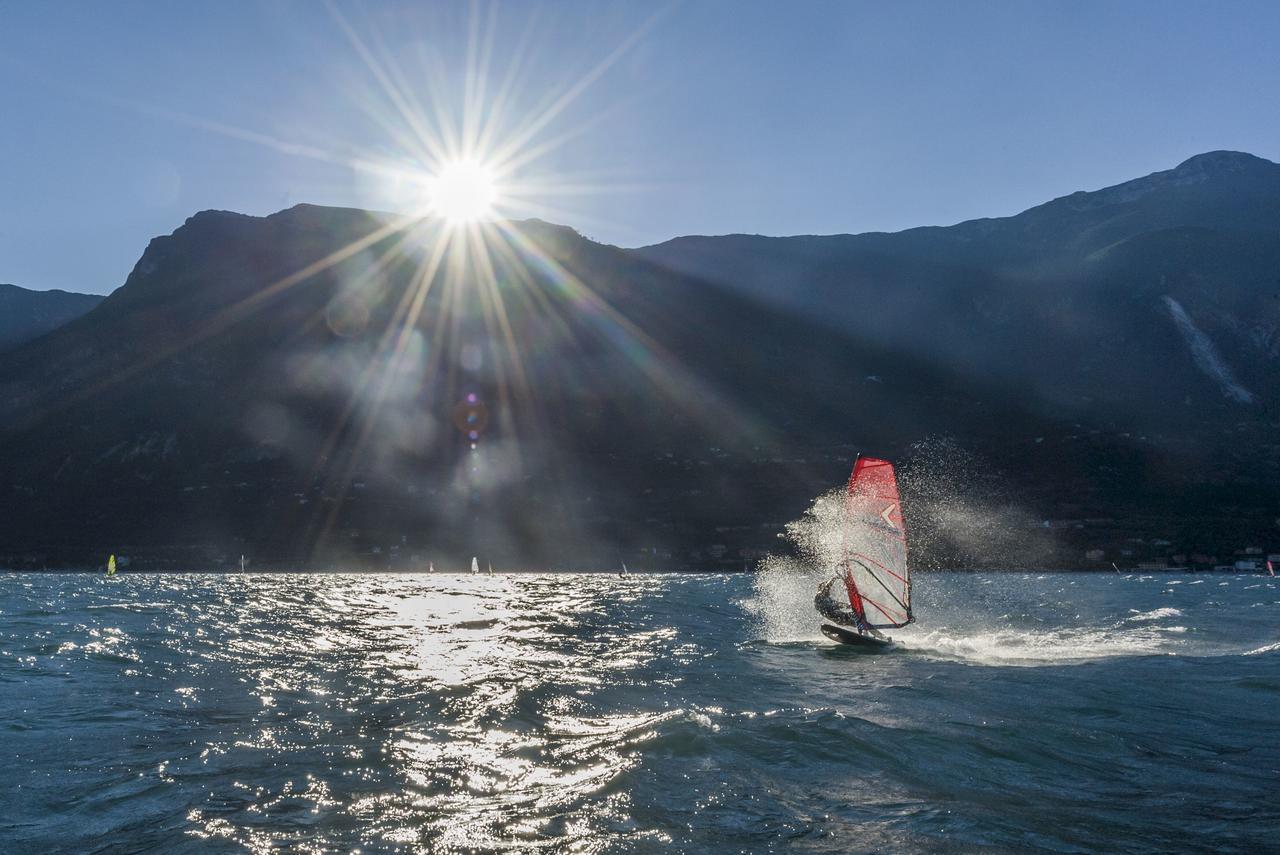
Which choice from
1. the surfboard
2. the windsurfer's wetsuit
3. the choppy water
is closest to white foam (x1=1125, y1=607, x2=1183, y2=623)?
the choppy water

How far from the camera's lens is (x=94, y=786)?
43.4 ft

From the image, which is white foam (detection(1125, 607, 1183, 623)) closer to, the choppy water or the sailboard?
the choppy water

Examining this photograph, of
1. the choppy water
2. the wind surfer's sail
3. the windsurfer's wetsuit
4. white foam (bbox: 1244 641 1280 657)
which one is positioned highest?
the wind surfer's sail

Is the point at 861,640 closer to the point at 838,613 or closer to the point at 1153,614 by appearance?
the point at 838,613

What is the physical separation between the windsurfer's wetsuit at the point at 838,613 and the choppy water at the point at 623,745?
4.38ft

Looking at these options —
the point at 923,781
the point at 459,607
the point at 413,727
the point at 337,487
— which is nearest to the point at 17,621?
the point at 459,607

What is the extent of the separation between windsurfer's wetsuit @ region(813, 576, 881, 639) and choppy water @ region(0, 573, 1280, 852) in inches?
52.6

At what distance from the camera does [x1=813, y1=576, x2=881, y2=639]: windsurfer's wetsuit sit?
3459 centimetres

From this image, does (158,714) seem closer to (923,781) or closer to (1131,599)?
(923,781)

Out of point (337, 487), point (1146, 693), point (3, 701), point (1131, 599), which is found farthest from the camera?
point (337, 487)

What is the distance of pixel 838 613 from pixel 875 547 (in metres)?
4.05

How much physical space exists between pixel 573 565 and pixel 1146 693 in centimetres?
14914

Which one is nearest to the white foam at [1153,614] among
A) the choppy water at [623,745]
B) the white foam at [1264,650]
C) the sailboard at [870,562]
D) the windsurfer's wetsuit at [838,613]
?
the white foam at [1264,650]

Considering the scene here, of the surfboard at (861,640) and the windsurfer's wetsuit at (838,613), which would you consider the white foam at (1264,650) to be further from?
the windsurfer's wetsuit at (838,613)
